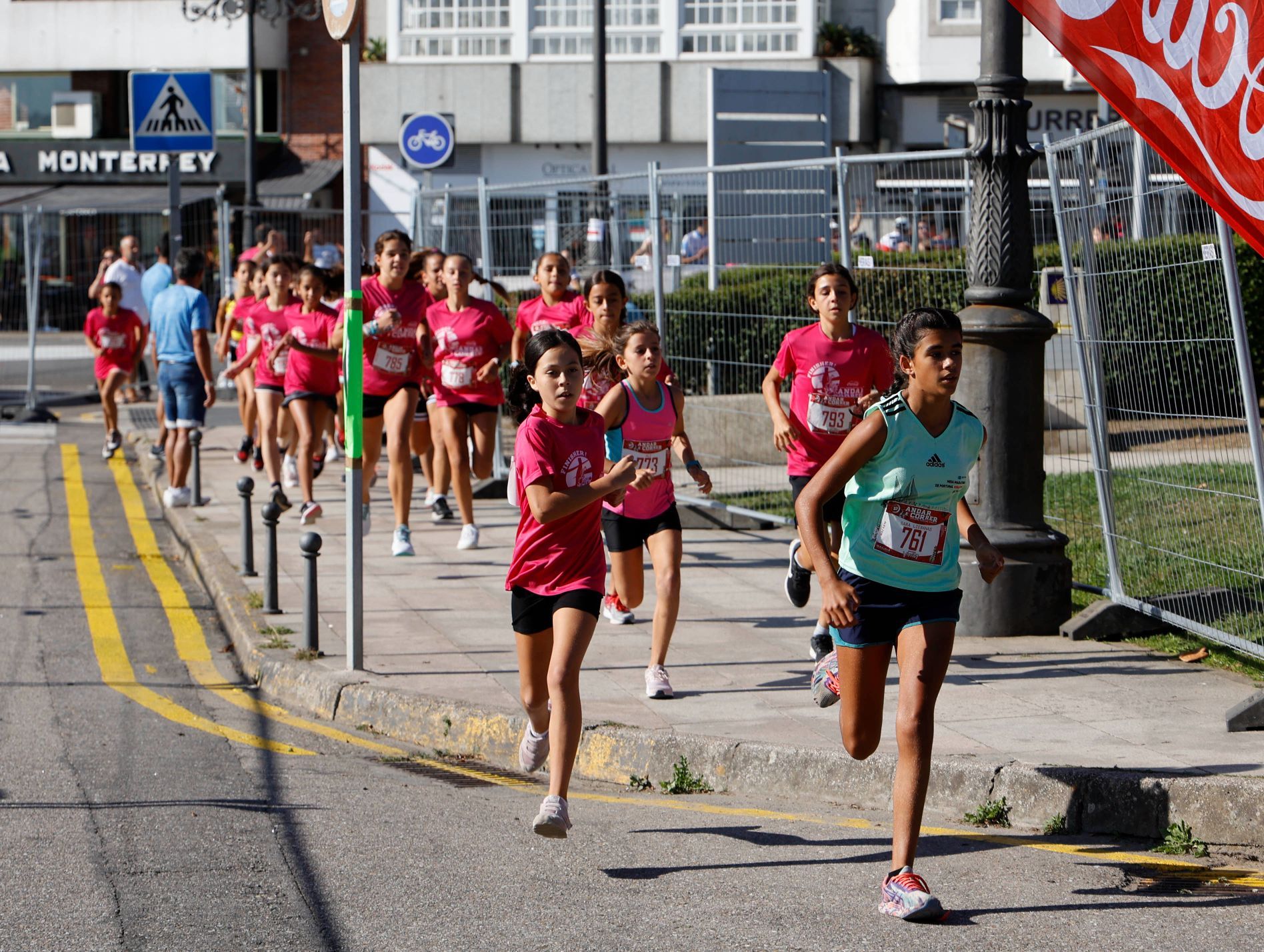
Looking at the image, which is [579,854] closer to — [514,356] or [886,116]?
[514,356]

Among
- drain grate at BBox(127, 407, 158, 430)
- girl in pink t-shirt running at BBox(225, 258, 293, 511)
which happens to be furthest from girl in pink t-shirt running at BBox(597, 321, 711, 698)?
drain grate at BBox(127, 407, 158, 430)

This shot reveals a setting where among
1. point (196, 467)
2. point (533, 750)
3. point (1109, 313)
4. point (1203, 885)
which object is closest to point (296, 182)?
point (196, 467)

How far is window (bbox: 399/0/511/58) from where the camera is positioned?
32.9 metres

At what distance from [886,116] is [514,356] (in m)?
22.7

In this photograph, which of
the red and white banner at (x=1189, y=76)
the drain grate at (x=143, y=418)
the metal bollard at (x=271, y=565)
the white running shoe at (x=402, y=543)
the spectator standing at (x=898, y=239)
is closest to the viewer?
the red and white banner at (x=1189, y=76)

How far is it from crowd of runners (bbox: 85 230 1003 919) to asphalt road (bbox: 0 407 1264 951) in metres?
0.29

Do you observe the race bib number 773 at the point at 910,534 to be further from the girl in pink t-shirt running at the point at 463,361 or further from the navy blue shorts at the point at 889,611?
the girl in pink t-shirt running at the point at 463,361

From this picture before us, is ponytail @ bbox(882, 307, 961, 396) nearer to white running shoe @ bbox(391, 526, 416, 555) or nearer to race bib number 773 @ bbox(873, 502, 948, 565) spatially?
race bib number 773 @ bbox(873, 502, 948, 565)

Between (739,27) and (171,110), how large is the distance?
18023 mm

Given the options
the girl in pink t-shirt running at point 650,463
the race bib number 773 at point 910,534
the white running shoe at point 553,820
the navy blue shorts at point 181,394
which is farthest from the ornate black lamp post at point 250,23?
the race bib number 773 at point 910,534

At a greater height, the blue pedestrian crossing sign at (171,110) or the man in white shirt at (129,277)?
the blue pedestrian crossing sign at (171,110)

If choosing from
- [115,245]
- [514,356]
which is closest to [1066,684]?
[514,356]

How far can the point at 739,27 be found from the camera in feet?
105

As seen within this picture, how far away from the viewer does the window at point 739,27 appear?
104 ft
